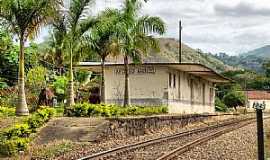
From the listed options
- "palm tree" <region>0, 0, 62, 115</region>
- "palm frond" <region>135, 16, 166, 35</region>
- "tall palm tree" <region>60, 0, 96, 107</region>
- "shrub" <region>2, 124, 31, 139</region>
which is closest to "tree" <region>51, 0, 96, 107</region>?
"tall palm tree" <region>60, 0, 96, 107</region>

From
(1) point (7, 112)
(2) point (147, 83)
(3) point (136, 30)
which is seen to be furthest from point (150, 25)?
(1) point (7, 112)

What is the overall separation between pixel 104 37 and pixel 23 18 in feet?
29.1

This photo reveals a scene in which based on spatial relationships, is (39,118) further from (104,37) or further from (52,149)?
(104,37)

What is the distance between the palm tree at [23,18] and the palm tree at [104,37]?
547 centimetres

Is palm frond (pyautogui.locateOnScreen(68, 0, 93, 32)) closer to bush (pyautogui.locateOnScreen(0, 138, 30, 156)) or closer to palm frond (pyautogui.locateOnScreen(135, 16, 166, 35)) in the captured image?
palm frond (pyautogui.locateOnScreen(135, 16, 166, 35))

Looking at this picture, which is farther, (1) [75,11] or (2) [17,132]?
(1) [75,11]

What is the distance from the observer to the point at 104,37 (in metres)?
31.6

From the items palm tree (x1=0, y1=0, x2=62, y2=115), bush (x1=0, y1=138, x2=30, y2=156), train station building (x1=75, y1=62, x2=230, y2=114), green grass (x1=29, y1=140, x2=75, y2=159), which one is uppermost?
palm tree (x1=0, y1=0, x2=62, y2=115)

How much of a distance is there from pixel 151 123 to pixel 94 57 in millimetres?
9045

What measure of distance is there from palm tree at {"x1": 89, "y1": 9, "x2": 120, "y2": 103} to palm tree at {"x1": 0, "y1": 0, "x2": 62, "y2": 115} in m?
5.47

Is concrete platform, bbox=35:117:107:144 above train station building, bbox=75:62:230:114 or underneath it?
underneath

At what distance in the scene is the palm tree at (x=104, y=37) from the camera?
2931 centimetres

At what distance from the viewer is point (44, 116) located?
68.2 ft

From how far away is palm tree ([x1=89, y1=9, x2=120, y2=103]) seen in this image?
2931 centimetres
